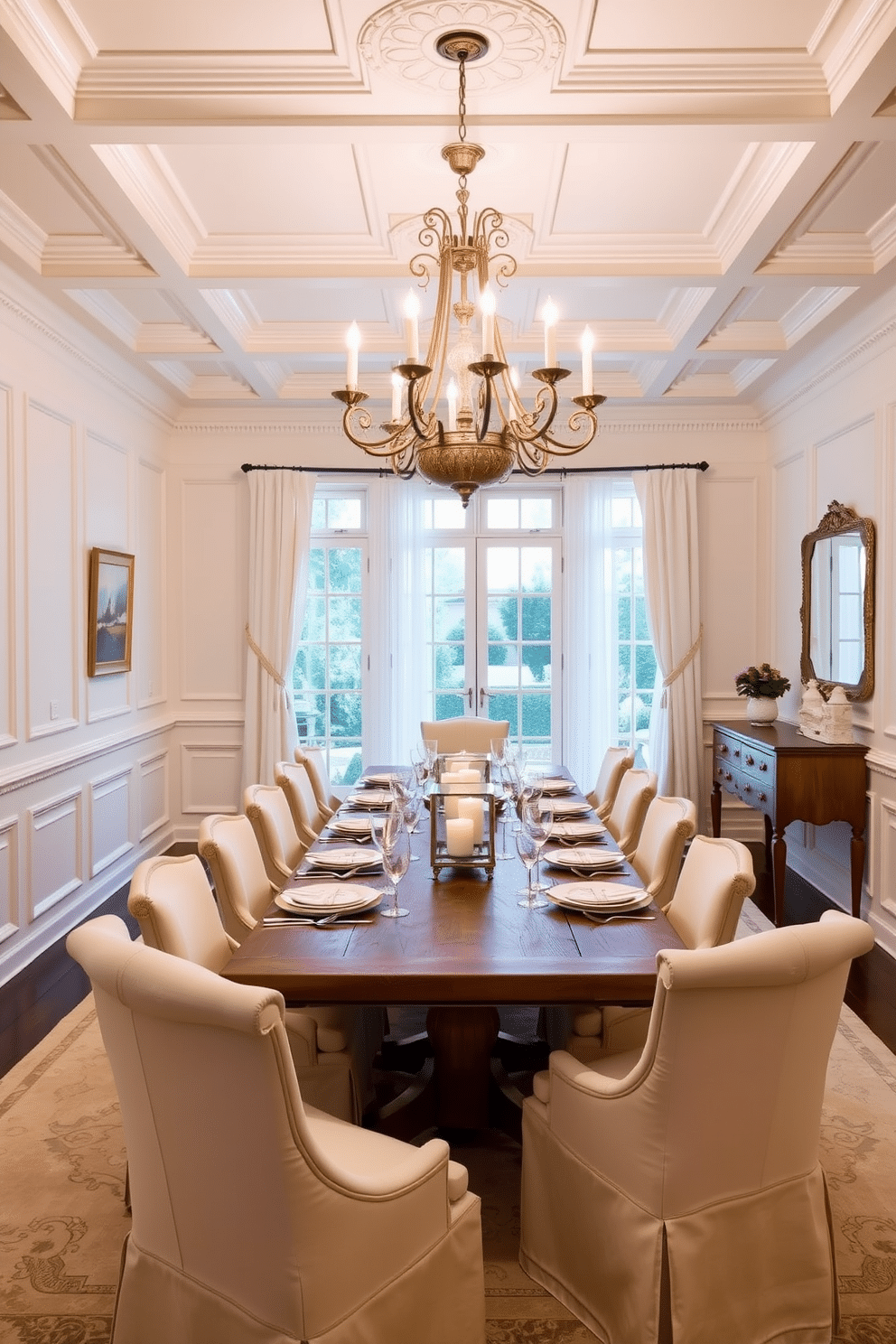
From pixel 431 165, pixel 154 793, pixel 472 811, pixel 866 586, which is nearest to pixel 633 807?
pixel 472 811

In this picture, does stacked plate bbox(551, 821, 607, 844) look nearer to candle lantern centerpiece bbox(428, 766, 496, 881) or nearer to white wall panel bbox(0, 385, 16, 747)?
candle lantern centerpiece bbox(428, 766, 496, 881)

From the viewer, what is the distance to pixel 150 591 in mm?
6004

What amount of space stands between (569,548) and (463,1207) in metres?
4.98

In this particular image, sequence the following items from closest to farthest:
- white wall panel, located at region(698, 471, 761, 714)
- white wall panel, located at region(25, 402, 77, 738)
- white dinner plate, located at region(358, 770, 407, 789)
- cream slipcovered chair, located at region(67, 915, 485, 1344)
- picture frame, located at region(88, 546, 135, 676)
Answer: cream slipcovered chair, located at region(67, 915, 485, 1344) < white wall panel, located at region(25, 402, 77, 738) < white dinner plate, located at region(358, 770, 407, 789) < picture frame, located at region(88, 546, 135, 676) < white wall panel, located at region(698, 471, 761, 714)

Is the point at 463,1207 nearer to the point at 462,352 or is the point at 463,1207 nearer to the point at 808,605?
the point at 462,352

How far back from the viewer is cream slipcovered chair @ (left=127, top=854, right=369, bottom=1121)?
2268 millimetres

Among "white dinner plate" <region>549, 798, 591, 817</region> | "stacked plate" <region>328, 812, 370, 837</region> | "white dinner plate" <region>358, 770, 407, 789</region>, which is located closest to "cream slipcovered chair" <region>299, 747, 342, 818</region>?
"white dinner plate" <region>358, 770, 407, 789</region>

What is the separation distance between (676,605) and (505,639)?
3.85 feet

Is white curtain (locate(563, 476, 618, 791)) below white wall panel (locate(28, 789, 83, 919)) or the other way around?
the other way around

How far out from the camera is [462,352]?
3100 millimetres

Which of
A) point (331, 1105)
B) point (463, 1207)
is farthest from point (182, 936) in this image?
point (463, 1207)

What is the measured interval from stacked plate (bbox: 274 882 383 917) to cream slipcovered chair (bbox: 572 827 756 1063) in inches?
24.6

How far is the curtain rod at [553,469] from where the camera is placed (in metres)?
6.20

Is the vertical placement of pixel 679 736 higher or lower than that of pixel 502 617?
lower
